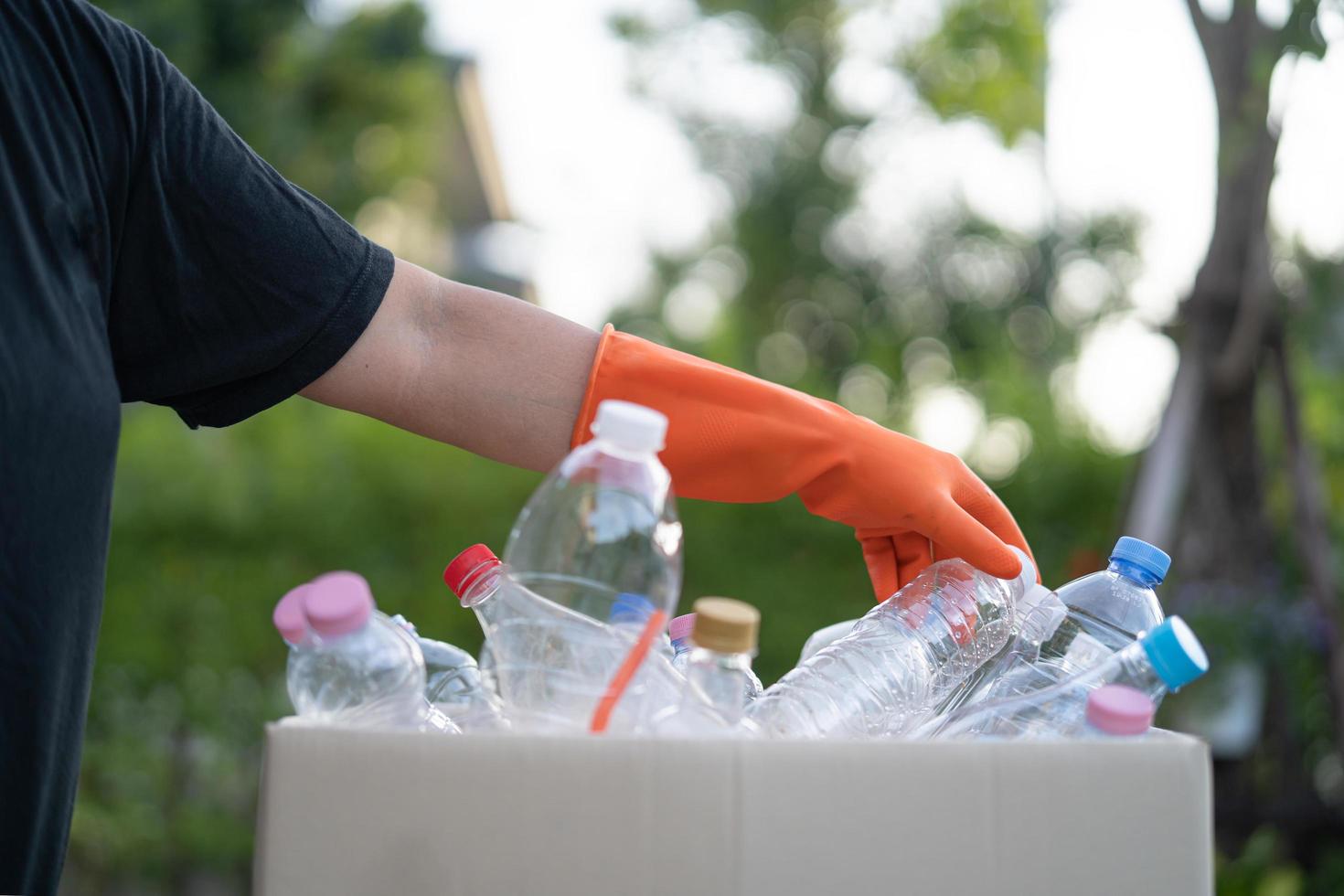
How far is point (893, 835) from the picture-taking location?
2.87 feet

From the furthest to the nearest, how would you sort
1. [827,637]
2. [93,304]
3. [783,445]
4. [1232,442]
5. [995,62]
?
[995,62] < [1232,442] < [827,637] < [783,445] < [93,304]

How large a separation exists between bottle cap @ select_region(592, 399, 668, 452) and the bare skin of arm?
1.15 feet

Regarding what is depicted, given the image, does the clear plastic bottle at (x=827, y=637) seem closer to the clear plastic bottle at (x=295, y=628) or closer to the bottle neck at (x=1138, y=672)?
the bottle neck at (x=1138, y=672)

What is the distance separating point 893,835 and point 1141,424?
14.4ft

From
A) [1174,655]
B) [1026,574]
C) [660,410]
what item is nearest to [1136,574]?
[1026,574]

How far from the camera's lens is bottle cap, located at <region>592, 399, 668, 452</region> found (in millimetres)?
896

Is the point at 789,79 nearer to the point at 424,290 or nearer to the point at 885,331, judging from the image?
the point at 885,331

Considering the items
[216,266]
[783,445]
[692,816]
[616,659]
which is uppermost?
[216,266]

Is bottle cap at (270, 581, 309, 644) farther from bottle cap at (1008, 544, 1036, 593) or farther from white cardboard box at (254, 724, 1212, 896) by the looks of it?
bottle cap at (1008, 544, 1036, 593)

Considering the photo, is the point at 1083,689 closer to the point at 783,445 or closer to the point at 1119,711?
the point at 1119,711

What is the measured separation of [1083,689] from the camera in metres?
1.05

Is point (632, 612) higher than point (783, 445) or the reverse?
the reverse

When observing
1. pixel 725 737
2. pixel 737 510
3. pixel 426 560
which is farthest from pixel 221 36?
pixel 725 737

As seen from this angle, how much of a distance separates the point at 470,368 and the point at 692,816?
22.8 inches
